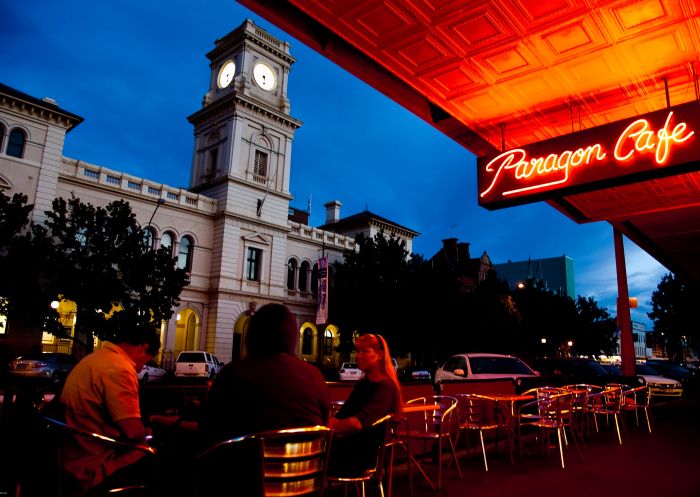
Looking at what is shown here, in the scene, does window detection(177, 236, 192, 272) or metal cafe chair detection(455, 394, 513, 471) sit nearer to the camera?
metal cafe chair detection(455, 394, 513, 471)

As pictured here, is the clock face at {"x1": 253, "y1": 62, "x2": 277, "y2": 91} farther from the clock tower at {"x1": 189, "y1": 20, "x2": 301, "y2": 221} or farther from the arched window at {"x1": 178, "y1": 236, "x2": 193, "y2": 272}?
the arched window at {"x1": 178, "y1": 236, "x2": 193, "y2": 272}

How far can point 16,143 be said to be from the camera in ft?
84.3

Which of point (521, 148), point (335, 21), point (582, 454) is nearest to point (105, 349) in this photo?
point (335, 21)

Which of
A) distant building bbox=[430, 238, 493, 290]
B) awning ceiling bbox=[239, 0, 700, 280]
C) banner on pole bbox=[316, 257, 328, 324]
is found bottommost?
banner on pole bbox=[316, 257, 328, 324]

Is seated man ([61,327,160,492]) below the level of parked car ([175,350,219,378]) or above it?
above

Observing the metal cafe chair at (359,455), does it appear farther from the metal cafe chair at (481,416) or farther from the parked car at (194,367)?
the parked car at (194,367)

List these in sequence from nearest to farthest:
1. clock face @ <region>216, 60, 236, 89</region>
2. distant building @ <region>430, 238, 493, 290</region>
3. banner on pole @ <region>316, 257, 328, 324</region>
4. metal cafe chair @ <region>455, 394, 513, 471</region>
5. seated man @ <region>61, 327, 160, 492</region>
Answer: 1. seated man @ <region>61, 327, 160, 492</region>
2. metal cafe chair @ <region>455, 394, 513, 471</region>
3. banner on pole @ <region>316, 257, 328, 324</region>
4. clock face @ <region>216, 60, 236, 89</region>
5. distant building @ <region>430, 238, 493, 290</region>

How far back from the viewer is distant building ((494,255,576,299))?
281 ft

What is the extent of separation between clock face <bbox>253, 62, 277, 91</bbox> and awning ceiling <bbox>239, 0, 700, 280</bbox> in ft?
102

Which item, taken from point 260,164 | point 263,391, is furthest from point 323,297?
point 263,391

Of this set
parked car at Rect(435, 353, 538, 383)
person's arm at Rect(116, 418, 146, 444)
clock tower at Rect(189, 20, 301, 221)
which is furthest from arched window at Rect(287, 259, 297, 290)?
person's arm at Rect(116, 418, 146, 444)

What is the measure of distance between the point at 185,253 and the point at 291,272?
354 inches

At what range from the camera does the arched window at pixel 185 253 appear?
32281 millimetres

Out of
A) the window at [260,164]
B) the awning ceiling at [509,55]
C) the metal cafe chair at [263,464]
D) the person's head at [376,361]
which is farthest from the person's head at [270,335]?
the window at [260,164]
